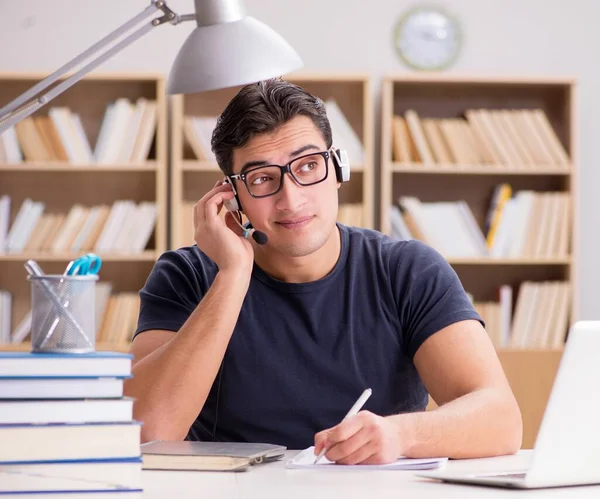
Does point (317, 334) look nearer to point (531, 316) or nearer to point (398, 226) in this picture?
point (398, 226)

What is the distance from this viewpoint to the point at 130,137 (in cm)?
401

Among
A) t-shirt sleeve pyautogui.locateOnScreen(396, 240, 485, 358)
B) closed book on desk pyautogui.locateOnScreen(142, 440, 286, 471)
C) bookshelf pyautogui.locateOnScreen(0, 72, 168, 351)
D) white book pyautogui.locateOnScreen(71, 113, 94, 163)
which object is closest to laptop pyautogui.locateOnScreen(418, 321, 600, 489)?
closed book on desk pyautogui.locateOnScreen(142, 440, 286, 471)

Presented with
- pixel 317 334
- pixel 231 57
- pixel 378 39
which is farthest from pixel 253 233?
→ pixel 378 39

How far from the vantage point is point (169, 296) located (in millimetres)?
1843

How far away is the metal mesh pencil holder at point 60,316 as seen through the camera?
1032 millimetres

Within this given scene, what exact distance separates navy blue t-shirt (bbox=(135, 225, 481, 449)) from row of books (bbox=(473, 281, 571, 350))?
228 cm

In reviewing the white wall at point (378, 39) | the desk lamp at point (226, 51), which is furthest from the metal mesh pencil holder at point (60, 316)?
the white wall at point (378, 39)

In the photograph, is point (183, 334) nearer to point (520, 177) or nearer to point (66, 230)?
→ point (66, 230)

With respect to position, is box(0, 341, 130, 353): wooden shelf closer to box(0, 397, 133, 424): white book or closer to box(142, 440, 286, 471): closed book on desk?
box(142, 440, 286, 471): closed book on desk

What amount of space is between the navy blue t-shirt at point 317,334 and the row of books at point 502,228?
2178 mm

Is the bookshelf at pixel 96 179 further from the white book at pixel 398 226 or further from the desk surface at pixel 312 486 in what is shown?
the desk surface at pixel 312 486

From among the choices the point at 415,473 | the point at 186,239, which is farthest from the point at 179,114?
the point at 415,473

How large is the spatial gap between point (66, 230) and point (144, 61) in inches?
34.4

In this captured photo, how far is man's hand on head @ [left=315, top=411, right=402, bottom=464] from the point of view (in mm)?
1312
